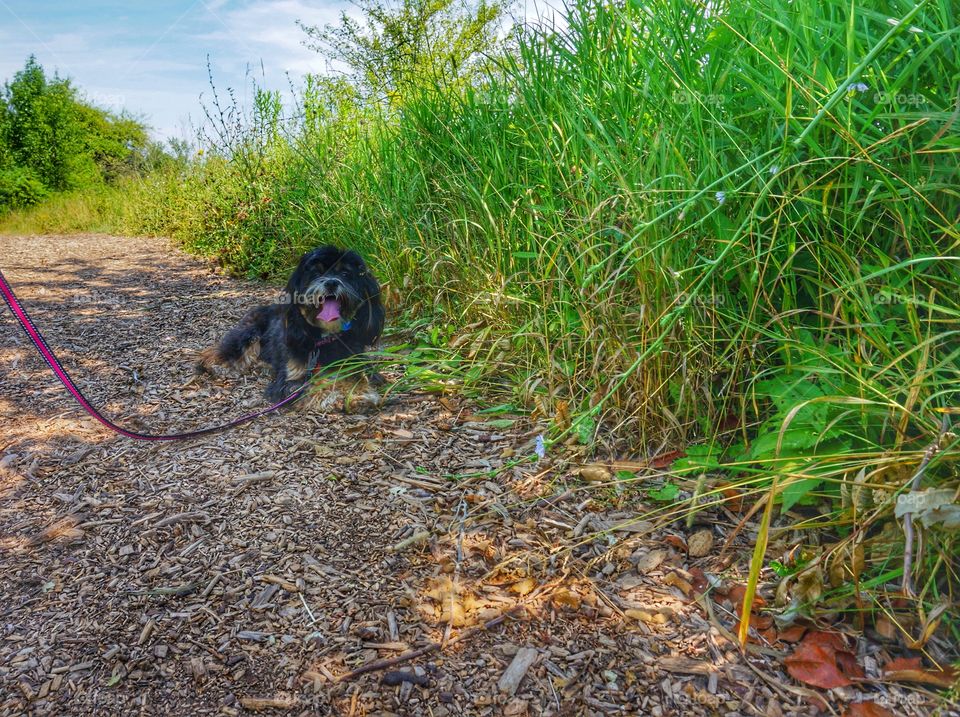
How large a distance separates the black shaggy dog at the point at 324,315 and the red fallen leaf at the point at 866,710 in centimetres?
302

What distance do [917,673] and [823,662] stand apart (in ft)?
0.73

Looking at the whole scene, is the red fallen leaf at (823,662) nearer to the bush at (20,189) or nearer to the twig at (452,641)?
the twig at (452,641)

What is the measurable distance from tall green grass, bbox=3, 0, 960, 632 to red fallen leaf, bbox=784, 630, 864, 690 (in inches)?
9.3

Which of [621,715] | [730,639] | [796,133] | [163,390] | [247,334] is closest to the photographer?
[621,715]

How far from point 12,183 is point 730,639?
61.6ft

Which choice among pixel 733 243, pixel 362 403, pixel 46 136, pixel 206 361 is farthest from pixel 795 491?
pixel 46 136

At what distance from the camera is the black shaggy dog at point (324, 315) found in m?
3.81

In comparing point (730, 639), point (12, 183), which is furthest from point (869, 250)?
point (12, 183)

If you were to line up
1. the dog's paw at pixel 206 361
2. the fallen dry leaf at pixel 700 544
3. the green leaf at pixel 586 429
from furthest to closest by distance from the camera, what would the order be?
the dog's paw at pixel 206 361 < the green leaf at pixel 586 429 < the fallen dry leaf at pixel 700 544

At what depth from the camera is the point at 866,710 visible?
5.55ft

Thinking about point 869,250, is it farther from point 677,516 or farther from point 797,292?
point 677,516

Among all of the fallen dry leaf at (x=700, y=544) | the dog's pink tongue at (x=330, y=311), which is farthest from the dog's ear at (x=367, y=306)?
the fallen dry leaf at (x=700, y=544)

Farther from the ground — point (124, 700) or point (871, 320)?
point (871, 320)

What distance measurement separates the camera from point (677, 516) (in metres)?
2.45
